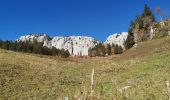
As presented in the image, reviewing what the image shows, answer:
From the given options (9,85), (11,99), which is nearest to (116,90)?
(11,99)

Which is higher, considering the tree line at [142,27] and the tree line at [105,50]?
the tree line at [142,27]

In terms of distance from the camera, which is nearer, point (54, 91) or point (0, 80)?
point (54, 91)

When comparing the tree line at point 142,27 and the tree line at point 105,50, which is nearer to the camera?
the tree line at point 142,27

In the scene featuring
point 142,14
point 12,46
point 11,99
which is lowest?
point 11,99

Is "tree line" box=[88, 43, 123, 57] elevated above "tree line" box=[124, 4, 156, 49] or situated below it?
below

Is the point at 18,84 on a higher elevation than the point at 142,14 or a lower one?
lower

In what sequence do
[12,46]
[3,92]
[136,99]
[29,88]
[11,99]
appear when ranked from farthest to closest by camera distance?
1. [12,46]
2. [29,88]
3. [3,92]
4. [11,99]
5. [136,99]

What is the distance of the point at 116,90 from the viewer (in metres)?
4.07

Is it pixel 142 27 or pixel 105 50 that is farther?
pixel 105 50

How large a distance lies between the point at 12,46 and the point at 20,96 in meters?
102

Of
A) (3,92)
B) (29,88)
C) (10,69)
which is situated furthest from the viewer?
(10,69)

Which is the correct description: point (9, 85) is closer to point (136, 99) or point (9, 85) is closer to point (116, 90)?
point (136, 99)

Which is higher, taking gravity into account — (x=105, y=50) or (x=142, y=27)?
(x=142, y=27)

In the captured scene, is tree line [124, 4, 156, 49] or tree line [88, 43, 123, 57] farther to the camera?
tree line [88, 43, 123, 57]
